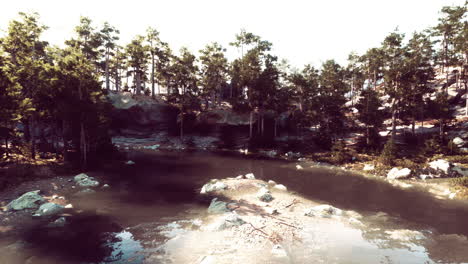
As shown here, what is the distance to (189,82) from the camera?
205ft

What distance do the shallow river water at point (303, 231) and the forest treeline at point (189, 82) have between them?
9606 millimetres

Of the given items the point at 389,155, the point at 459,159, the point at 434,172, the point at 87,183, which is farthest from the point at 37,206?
the point at 459,159

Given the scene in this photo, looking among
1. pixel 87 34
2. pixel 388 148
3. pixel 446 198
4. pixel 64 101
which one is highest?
pixel 87 34

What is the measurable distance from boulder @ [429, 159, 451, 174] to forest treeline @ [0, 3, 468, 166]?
9.89 meters

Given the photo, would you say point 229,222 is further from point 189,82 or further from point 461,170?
point 189,82

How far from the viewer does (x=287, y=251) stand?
38.9 feet

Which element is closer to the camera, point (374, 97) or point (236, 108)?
point (374, 97)

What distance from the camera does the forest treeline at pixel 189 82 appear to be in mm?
27141

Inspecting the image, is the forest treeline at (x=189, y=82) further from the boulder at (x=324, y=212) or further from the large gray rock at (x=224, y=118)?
the boulder at (x=324, y=212)

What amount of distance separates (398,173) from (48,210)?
3335 centimetres

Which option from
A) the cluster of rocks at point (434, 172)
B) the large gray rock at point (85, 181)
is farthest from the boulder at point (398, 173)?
the large gray rock at point (85, 181)

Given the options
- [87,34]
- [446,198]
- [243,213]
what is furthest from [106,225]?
[87,34]

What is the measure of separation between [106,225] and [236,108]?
4053 centimetres

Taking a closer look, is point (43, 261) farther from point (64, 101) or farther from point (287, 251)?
point (64, 101)
